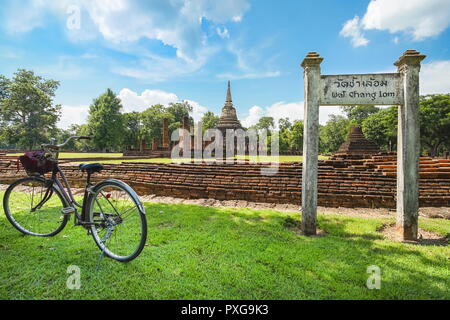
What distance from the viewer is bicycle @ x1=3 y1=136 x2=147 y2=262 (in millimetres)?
2578

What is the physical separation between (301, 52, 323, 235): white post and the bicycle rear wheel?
3.64 m

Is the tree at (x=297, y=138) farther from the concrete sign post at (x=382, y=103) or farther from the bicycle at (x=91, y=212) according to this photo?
the bicycle at (x=91, y=212)

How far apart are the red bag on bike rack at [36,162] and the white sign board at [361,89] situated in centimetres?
421

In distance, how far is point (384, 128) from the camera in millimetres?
35469

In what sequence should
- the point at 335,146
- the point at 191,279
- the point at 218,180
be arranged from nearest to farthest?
the point at 191,279, the point at 218,180, the point at 335,146

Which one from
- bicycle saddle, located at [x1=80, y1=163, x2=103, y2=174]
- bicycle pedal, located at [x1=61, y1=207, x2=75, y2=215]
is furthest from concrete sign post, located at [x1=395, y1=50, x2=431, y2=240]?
bicycle pedal, located at [x1=61, y1=207, x2=75, y2=215]

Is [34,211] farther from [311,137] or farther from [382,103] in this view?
Answer: [382,103]

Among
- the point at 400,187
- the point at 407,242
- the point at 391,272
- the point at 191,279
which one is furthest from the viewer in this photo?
the point at 400,187

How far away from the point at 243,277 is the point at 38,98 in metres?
44.5

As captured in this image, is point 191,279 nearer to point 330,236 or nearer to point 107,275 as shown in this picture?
point 107,275
